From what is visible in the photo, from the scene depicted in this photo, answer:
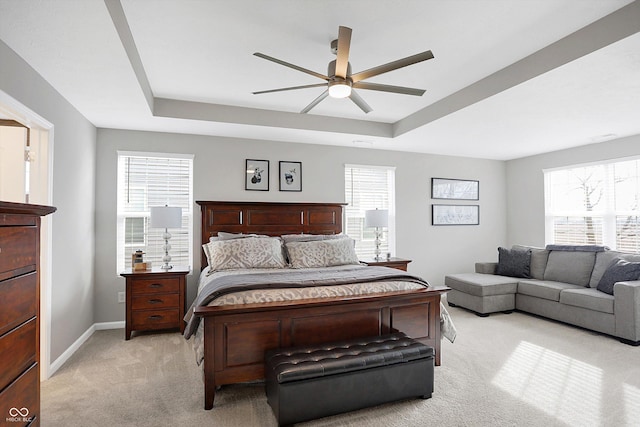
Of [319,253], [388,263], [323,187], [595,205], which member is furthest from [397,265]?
[595,205]

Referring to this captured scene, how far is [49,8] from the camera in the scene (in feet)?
6.10

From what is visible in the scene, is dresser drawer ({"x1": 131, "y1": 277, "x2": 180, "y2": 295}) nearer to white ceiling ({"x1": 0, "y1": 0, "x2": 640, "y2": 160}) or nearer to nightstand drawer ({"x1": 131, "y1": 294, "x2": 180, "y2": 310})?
nightstand drawer ({"x1": 131, "y1": 294, "x2": 180, "y2": 310})

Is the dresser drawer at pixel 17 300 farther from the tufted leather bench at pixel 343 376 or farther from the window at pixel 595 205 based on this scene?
the window at pixel 595 205

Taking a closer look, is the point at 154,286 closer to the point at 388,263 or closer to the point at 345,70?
the point at 388,263

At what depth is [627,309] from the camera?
11.7ft

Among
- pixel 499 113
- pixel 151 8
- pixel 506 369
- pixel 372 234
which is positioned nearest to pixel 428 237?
pixel 372 234

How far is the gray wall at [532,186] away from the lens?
5.23m

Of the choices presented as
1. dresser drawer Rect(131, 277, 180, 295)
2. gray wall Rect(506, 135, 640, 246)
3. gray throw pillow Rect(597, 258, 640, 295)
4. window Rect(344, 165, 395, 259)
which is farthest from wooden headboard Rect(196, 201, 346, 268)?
gray wall Rect(506, 135, 640, 246)

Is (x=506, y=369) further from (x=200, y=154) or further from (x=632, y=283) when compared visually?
(x=200, y=154)

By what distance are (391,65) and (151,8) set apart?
5.29 feet

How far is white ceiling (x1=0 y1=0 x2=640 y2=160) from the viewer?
86.8 inches

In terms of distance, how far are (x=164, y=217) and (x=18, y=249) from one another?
8.64 feet

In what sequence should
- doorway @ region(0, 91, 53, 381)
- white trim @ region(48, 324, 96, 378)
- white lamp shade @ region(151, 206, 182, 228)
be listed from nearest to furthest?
doorway @ region(0, 91, 53, 381), white trim @ region(48, 324, 96, 378), white lamp shade @ region(151, 206, 182, 228)

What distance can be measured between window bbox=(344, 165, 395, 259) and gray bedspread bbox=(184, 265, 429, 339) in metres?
1.99
